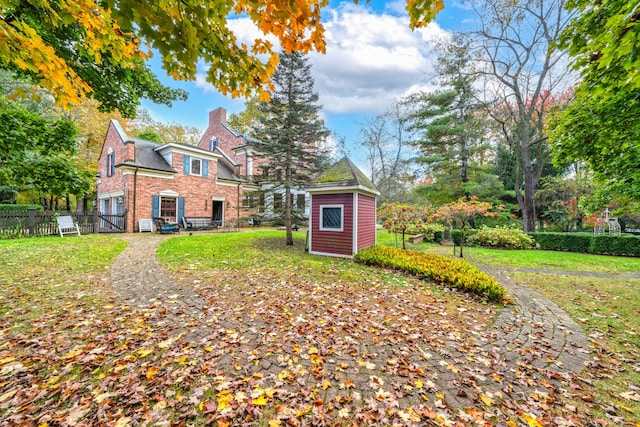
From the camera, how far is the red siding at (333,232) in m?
8.88

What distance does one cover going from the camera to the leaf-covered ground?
2.06m

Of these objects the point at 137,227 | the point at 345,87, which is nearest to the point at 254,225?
the point at 137,227

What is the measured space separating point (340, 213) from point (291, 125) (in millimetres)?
5104

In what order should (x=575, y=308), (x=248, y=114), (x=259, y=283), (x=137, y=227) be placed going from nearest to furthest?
(x=575, y=308) → (x=259, y=283) → (x=137, y=227) → (x=248, y=114)

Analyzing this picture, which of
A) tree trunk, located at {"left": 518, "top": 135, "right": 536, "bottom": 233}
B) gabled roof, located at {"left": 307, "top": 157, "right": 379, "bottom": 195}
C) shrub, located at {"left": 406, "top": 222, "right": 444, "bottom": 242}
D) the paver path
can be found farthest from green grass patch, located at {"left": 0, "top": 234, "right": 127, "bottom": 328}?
tree trunk, located at {"left": 518, "top": 135, "right": 536, "bottom": 233}

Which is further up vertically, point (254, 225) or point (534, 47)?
point (534, 47)

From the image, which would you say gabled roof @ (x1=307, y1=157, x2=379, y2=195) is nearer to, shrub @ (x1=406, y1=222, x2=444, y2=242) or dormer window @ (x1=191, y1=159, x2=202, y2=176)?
shrub @ (x1=406, y1=222, x2=444, y2=242)

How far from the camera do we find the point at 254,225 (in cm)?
2053

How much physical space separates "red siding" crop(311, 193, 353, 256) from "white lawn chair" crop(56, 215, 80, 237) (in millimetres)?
12175

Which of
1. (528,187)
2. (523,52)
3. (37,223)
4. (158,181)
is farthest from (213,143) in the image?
(528,187)

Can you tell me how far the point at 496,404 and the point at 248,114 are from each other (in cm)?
2969

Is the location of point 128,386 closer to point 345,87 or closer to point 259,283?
point 259,283

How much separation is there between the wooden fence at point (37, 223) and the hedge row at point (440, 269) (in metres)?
14.9

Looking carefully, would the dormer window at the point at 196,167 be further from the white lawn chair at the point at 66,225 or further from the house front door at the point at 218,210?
the white lawn chair at the point at 66,225
